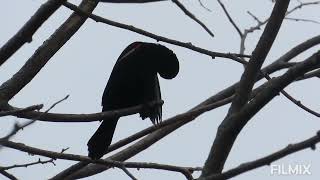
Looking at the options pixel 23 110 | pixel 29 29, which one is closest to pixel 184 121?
pixel 23 110

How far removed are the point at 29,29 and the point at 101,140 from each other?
135 centimetres

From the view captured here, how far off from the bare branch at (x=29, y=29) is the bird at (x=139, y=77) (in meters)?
1.48

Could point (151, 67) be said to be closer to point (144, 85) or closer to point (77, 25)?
point (144, 85)

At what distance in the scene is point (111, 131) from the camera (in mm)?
3123

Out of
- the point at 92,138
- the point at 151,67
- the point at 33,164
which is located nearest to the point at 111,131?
the point at 92,138

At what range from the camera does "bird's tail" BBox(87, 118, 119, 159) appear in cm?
284

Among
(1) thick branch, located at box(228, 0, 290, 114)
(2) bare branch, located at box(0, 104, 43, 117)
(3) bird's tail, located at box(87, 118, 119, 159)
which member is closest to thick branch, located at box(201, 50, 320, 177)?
(1) thick branch, located at box(228, 0, 290, 114)

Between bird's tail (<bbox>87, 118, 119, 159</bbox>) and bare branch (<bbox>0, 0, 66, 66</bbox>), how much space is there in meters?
1.10

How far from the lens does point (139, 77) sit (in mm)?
3230

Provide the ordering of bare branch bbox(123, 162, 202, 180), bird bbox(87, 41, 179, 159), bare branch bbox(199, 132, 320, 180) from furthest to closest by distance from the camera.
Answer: bird bbox(87, 41, 179, 159), bare branch bbox(123, 162, 202, 180), bare branch bbox(199, 132, 320, 180)

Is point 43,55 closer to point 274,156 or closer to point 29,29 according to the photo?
point 29,29

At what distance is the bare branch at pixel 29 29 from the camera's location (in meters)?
1.65

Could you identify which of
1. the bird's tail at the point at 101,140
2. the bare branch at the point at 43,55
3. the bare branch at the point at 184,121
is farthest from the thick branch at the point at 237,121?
the bird's tail at the point at 101,140

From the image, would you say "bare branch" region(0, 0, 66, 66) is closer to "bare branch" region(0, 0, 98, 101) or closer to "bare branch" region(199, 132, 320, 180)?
"bare branch" region(0, 0, 98, 101)
